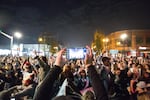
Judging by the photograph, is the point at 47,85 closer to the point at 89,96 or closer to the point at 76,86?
the point at 89,96

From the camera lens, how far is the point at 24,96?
6.69 metres

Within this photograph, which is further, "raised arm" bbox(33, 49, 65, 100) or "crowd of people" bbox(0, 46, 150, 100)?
"crowd of people" bbox(0, 46, 150, 100)

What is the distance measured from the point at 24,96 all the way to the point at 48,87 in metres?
Result: 4.05

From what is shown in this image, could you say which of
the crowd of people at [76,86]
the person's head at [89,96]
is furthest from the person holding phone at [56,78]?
the person's head at [89,96]

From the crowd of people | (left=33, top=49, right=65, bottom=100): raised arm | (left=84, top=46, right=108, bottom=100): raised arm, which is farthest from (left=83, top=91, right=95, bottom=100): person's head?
(left=33, top=49, right=65, bottom=100): raised arm

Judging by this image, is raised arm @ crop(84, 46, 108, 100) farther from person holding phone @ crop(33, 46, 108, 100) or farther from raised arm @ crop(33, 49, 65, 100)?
raised arm @ crop(33, 49, 65, 100)

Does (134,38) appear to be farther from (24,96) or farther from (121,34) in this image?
(24,96)

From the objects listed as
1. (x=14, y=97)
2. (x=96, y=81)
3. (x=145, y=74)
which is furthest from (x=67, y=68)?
(x=96, y=81)

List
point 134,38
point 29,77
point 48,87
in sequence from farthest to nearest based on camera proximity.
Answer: point 134,38 → point 29,77 → point 48,87

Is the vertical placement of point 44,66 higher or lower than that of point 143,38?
lower

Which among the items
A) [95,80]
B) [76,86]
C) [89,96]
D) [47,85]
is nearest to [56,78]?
[47,85]

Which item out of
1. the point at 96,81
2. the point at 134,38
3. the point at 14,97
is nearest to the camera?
the point at 96,81

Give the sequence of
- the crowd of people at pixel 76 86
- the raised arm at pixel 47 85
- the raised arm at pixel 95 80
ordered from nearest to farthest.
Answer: the raised arm at pixel 47 85
the crowd of people at pixel 76 86
the raised arm at pixel 95 80

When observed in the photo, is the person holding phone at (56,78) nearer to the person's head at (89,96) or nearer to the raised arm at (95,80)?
the raised arm at (95,80)
